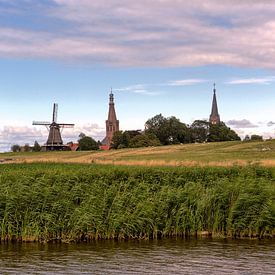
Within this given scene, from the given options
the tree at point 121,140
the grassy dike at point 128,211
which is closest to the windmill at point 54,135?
the tree at point 121,140

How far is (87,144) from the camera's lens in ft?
563

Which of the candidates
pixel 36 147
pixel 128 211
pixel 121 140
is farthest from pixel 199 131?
pixel 128 211

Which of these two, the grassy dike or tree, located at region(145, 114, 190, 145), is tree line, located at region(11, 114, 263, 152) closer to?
tree, located at region(145, 114, 190, 145)

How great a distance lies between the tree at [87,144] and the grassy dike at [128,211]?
477ft

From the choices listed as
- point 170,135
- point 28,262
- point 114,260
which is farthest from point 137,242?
point 170,135

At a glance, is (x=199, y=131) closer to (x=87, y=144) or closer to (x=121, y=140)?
(x=121, y=140)

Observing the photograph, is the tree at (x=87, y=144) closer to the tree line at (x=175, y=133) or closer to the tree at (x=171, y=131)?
the tree line at (x=175, y=133)

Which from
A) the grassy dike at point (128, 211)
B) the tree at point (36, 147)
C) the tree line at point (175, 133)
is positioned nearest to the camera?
the grassy dike at point (128, 211)

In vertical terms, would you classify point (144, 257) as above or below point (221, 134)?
below

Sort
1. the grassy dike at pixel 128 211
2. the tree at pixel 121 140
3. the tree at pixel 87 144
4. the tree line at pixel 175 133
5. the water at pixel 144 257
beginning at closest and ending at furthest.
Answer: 1. the water at pixel 144 257
2. the grassy dike at pixel 128 211
3. the tree at pixel 121 140
4. the tree line at pixel 175 133
5. the tree at pixel 87 144

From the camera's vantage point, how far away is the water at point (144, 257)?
54.3 feet

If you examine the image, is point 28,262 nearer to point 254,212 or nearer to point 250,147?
point 254,212

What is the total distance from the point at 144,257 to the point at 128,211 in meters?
4.64

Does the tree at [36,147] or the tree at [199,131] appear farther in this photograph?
the tree at [36,147]
